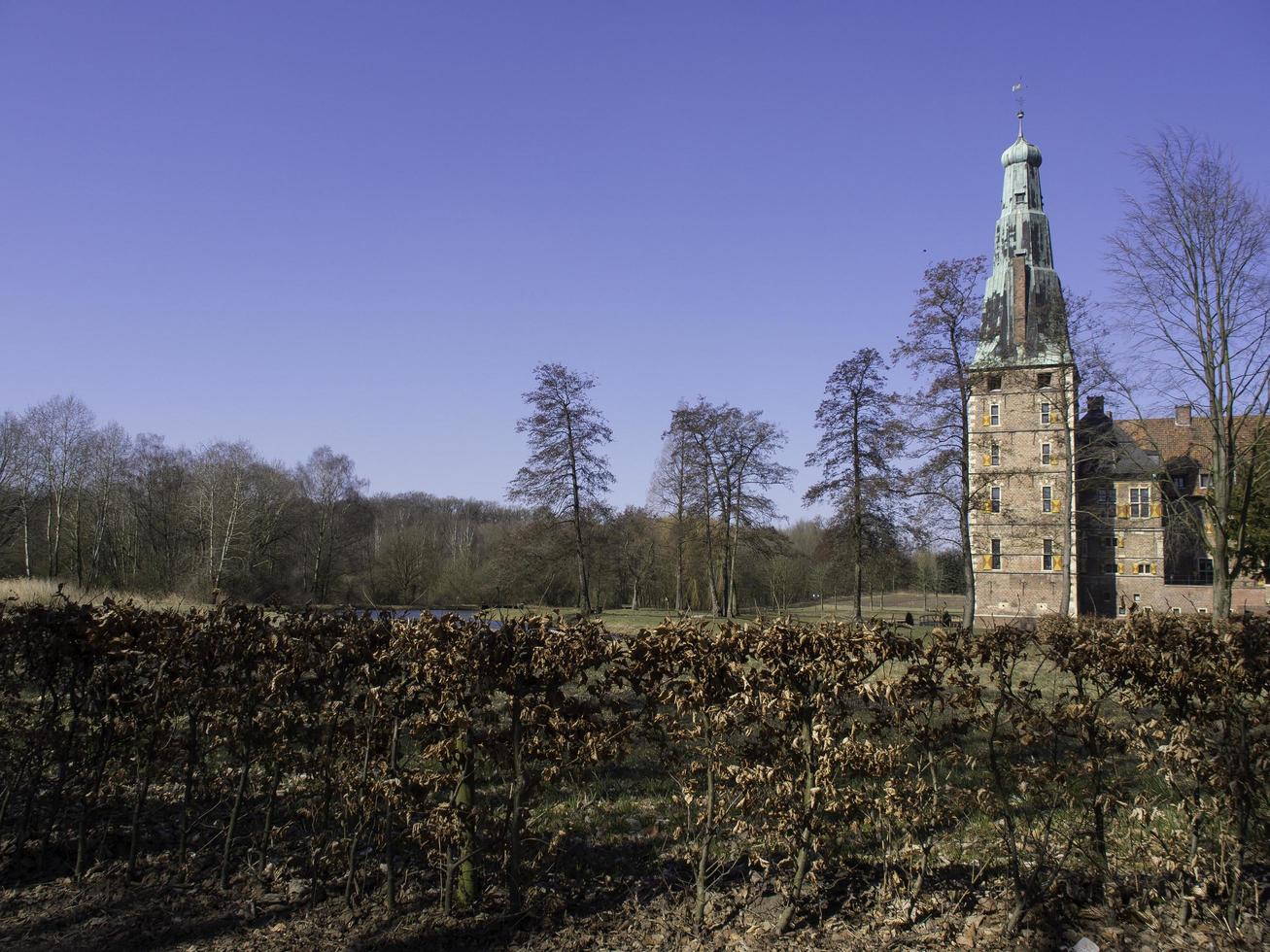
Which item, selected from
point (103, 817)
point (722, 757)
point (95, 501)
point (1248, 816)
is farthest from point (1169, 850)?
point (95, 501)

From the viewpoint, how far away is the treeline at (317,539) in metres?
33.7

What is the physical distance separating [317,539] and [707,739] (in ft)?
187

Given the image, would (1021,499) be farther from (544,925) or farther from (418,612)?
(544,925)

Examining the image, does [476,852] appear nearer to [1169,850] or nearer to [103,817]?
[103,817]

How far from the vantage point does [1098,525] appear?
3953 centimetres

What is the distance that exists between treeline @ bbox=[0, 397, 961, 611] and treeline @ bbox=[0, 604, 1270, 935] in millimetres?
22794

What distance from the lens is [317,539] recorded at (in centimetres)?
5634

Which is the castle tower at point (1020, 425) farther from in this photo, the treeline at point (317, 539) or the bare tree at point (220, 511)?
the bare tree at point (220, 511)

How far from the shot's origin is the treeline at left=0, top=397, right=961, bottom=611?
111 feet

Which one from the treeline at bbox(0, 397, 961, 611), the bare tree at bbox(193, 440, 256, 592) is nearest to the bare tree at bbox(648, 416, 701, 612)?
the treeline at bbox(0, 397, 961, 611)

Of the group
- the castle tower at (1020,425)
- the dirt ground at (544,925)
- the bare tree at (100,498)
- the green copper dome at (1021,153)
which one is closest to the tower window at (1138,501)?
the castle tower at (1020,425)

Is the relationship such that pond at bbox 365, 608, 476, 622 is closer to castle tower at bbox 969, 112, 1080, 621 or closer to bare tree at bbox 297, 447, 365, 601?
castle tower at bbox 969, 112, 1080, 621

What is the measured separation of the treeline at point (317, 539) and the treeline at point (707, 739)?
22.8 metres

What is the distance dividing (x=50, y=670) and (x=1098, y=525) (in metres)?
43.4
